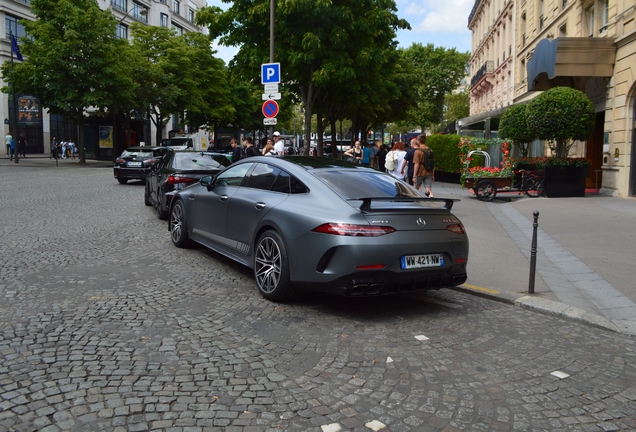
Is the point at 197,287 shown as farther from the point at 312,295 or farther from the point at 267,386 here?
the point at 267,386

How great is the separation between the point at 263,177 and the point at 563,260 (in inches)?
181

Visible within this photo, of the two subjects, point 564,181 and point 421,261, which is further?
point 564,181

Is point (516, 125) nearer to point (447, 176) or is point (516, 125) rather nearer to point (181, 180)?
point (447, 176)

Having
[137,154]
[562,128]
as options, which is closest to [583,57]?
[562,128]

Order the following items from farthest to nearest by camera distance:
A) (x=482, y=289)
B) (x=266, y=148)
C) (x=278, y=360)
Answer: (x=266, y=148)
(x=482, y=289)
(x=278, y=360)

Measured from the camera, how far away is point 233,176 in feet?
24.3

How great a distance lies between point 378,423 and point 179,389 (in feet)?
4.22

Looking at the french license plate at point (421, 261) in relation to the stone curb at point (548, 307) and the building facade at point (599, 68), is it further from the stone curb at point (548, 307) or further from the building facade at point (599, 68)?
the building facade at point (599, 68)

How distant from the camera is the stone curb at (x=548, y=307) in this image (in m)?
5.55

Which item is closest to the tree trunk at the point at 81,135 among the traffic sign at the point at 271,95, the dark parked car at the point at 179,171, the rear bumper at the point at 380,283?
the traffic sign at the point at 271,95

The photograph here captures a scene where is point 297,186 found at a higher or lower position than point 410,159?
lower

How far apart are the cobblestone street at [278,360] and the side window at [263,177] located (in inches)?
44.0

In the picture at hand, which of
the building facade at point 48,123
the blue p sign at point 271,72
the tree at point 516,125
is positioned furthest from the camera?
the building facade at point 48,123

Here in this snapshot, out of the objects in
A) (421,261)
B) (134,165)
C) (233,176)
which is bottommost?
(421,261)
